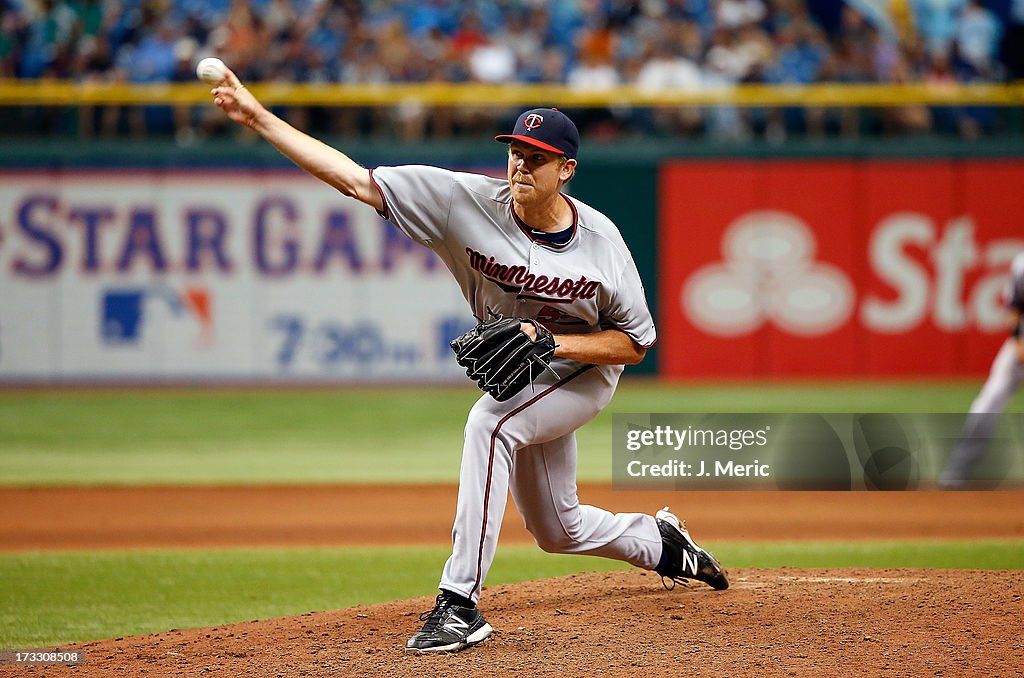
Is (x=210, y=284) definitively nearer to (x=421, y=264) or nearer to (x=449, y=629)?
(x=421, y=264)

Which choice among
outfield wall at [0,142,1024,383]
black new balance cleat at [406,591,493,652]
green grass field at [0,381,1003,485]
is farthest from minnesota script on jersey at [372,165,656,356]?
outfield wall at [0,142,1024,383]

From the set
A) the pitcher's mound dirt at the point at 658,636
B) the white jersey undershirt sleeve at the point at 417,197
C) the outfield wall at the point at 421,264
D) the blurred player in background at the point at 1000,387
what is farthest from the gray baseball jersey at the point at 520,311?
the outfield wall at the point at 421,264

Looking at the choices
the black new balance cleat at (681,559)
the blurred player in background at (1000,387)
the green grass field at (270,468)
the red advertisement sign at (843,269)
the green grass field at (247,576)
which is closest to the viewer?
the black new balance cleat at (681,559)

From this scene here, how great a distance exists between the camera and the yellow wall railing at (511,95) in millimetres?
12852

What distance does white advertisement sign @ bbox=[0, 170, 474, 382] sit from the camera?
13.0 m

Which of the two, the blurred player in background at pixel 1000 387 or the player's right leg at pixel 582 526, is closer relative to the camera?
the player's right leg at pixel 582 526

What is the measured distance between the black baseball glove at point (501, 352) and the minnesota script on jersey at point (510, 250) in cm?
20

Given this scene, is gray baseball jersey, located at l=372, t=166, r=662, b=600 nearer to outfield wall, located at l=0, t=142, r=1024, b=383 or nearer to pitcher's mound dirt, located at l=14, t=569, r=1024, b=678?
pitcher's mound dirt, located at l=14, t=569, r=1024, b=678

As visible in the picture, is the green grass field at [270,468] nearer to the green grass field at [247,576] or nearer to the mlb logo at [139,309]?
the green grass field at [247,576]

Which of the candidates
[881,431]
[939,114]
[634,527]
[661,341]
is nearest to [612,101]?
[661,341]

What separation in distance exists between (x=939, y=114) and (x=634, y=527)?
10.0 m

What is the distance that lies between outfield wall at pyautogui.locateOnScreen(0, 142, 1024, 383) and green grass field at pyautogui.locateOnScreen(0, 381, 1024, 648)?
0.46 meters

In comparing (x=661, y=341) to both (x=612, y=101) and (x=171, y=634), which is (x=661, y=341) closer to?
(x=612, y=101)

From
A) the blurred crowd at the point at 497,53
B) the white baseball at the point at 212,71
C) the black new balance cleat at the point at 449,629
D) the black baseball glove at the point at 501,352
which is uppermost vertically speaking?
the blurred crowd at the point at 497,53
